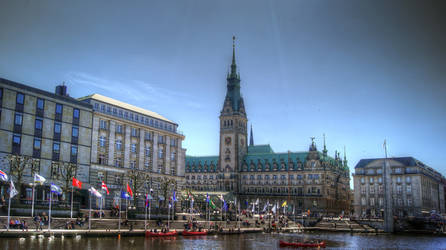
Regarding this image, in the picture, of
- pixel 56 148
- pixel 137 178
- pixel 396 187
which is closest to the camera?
pixel 56 148

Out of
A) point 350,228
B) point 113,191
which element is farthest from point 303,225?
point 113,191

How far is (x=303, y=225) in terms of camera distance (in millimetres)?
144625

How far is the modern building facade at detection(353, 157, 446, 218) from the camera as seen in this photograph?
17225 cm

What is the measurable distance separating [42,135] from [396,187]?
13367 centimetres

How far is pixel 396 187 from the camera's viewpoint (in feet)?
580

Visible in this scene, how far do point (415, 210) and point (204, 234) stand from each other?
107 m

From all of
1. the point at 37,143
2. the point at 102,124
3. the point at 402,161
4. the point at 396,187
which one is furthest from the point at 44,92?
the point at 402,161

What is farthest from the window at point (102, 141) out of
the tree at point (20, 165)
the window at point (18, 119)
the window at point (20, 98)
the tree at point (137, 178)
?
the window at point (20, 98)

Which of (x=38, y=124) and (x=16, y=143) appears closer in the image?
(x=16, y=143)

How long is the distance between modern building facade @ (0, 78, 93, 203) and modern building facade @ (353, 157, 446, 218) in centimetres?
11299

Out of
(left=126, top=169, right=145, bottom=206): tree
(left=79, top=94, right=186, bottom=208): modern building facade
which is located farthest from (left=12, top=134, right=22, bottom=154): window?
(left=126, top=169, right=145, bottom=206): tree

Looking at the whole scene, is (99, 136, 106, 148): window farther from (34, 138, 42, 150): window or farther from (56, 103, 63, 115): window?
(34, 138, 42, 150): window

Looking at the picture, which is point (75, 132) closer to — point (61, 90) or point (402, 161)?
point (61, 90)

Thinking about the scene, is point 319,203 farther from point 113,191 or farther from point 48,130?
point 48,130
